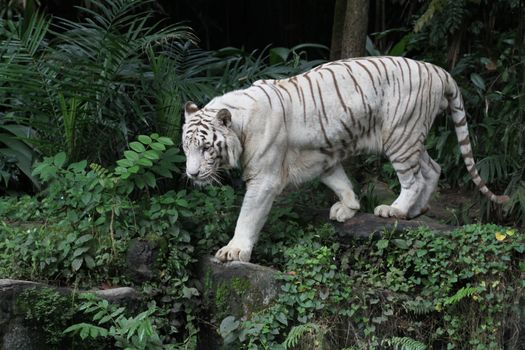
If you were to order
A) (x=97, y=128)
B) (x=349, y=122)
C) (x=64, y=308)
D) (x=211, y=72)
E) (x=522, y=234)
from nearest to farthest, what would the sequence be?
(x=64, y=308) < (x=522, y=234) < (x=349, y=122) < (x=97, y=128) < (x=211, y=72)

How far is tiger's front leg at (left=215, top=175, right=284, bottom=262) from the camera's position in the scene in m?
5.46

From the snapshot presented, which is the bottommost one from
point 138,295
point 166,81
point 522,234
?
point 138,295

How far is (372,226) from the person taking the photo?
578 centimetres

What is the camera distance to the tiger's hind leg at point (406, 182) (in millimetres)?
5812

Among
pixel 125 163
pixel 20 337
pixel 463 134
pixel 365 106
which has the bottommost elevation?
pixel 20 337

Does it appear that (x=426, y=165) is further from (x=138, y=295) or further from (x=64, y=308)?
(x=64, y=308)

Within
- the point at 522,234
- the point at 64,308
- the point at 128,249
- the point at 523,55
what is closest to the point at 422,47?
the point at 523,55

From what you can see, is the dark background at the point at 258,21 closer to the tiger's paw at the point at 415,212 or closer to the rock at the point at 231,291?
the tiger's paw at the point at 415,212

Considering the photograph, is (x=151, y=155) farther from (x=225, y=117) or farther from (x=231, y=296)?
(x=231, y=296)

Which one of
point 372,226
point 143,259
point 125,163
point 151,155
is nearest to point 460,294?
point 372,226

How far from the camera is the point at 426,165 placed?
6.08 m

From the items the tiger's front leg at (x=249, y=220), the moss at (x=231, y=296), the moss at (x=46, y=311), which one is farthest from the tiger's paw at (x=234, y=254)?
the moss at (x=46, y=311)

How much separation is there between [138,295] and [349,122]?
185cm

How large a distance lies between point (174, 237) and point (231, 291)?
574 mm
